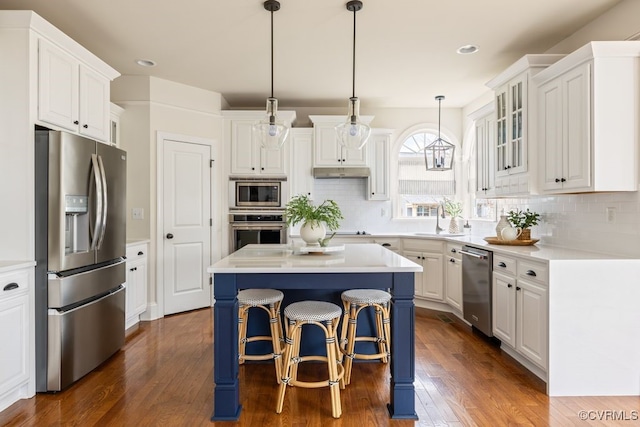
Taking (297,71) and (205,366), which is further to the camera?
(297,71)

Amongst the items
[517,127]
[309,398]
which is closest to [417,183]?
[517,127]

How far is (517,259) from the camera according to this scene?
9.38 ft

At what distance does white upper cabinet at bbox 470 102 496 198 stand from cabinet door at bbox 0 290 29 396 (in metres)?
4.01

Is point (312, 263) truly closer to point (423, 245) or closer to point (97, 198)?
point (97, 198)

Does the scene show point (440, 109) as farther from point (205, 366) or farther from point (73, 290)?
point (73, 290)

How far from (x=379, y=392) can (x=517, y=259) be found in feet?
4.72

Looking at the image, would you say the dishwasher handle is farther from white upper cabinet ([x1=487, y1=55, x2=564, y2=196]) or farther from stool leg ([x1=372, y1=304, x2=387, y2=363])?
stool leg ([x1=372, y1=304, x2=387, y2=363])

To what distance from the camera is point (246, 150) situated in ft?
15.7

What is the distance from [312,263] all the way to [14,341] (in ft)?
6.05

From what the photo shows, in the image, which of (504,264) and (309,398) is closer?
(309,398)

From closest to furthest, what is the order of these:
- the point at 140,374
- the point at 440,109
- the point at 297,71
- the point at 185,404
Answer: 1. the point at 185,404
2. the point at 140,374
3. the point at 297,71
4. the point at 440,109

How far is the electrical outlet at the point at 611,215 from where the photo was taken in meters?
2.71

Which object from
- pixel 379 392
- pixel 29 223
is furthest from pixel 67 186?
pixel 379 392

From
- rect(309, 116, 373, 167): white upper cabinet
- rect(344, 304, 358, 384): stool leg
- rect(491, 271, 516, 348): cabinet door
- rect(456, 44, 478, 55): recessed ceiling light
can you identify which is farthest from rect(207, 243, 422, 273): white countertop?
rect(309, 116, 373, 167): white upper cabinet
